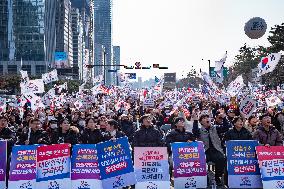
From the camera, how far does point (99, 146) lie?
10.1m

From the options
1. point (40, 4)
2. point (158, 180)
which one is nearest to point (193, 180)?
point (158, 180)

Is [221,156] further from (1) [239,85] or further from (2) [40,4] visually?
(2) [40,4]

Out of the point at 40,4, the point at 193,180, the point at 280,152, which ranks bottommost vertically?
the point at 193,180

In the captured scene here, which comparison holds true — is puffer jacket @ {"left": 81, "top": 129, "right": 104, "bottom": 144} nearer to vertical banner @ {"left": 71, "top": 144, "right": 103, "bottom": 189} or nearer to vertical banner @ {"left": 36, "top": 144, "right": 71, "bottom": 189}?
vertical banner @ {"left": 71, "top": 144, "right": 103, "bottom": 189}

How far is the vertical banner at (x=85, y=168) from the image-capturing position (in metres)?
10.1

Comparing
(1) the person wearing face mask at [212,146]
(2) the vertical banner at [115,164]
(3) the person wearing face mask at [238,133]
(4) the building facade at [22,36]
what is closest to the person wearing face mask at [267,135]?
(3) the person wearing face mask at [238,133]

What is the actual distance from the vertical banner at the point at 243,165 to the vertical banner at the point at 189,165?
Answer: 0.59m

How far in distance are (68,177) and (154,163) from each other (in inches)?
72.9

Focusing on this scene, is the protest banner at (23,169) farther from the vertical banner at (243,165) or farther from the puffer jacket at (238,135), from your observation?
the puffer jacket at (238,135)

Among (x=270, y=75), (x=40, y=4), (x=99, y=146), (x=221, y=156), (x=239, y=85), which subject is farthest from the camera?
(x=40, y=4)

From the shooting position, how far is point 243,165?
34.5 ft

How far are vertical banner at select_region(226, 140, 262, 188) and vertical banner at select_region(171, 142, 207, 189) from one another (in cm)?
59

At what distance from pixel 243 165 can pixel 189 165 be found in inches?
45.9

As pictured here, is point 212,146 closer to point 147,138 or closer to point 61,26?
point 147,138
